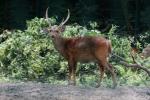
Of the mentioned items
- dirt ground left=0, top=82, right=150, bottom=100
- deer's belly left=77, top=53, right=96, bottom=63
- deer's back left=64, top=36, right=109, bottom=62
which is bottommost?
dirt ground left=0, top=82, right=150, bottom=100

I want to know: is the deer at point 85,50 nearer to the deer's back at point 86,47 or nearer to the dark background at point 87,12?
the deer's back at point 86,47

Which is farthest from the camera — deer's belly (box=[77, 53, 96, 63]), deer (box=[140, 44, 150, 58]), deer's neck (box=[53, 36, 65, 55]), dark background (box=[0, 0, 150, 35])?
deer (box=[140, 44, 150, 58])

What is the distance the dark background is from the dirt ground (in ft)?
8.61

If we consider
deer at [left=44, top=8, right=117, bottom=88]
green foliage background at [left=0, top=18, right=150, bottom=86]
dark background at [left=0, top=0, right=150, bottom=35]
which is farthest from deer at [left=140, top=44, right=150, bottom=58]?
deer at [left=44, top=8, right=117, bottom=88]

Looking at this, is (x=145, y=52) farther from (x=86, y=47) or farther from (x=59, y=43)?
(x=86, y=47)

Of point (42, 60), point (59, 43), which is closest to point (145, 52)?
point (42, 60)

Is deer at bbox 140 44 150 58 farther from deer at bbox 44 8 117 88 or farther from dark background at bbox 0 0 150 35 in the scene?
deer at bbox 44 8 117 88

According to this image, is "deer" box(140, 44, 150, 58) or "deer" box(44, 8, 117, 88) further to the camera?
"deer" box(140, 44, 150, 58)

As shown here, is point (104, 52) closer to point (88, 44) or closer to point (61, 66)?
point (88, 44)

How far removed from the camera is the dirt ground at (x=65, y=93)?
6.23 meters

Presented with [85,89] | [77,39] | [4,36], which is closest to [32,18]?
[4,36]

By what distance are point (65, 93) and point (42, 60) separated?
2941 millimetres

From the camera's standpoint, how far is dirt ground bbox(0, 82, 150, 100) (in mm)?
6230

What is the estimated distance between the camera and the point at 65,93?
21.1ft
